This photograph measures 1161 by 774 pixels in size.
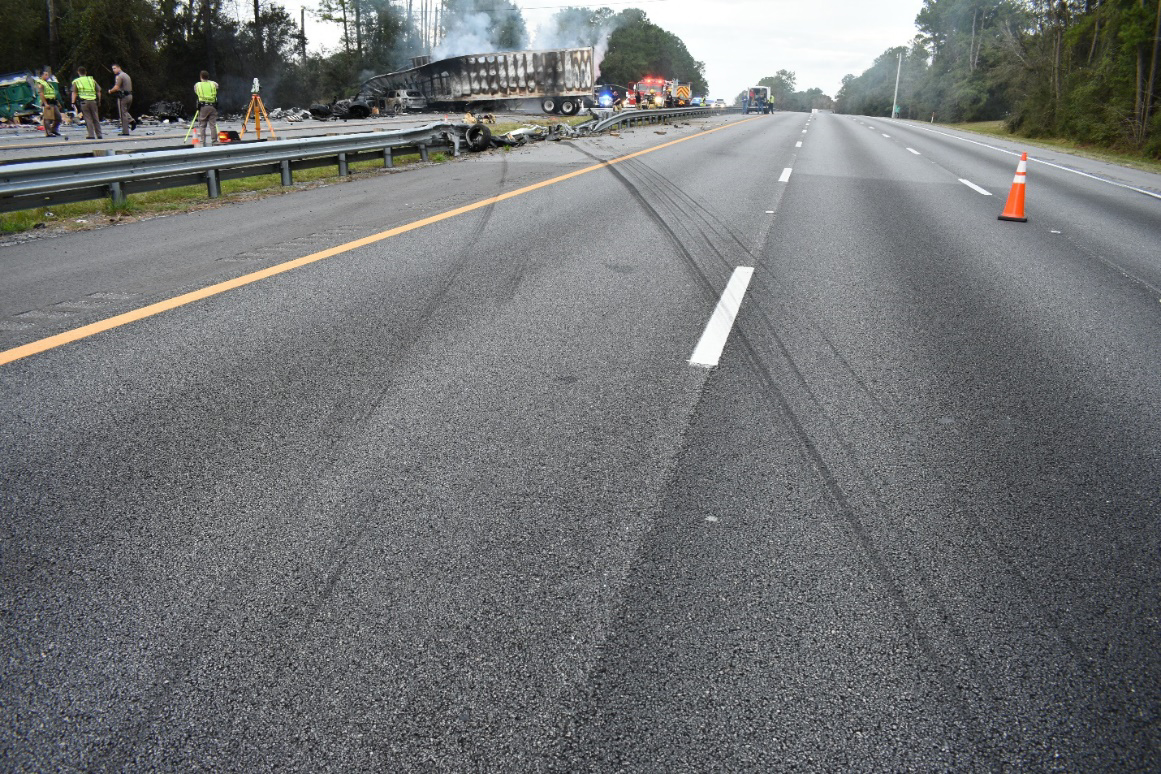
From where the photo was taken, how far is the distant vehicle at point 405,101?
141 feet

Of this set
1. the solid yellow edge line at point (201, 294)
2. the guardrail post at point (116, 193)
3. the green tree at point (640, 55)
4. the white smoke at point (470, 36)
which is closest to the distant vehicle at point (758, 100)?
the white smoke at point (470, 36)

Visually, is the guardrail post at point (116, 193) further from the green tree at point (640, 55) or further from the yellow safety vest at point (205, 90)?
the green tree at point (640, 55)

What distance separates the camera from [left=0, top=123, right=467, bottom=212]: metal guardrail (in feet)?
28.3

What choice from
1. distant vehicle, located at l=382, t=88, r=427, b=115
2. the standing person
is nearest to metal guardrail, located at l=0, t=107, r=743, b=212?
the standing person

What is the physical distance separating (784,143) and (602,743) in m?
24.5

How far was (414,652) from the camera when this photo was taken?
7.11ft

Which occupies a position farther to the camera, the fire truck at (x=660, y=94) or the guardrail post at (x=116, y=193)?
the fire truck at (x=660, y=94)

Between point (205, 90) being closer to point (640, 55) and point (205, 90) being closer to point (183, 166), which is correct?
point (183, 166)

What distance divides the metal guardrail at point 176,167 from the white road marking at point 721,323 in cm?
778

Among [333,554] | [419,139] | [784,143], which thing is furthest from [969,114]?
[333,554]

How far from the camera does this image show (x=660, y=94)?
59188 millimetres

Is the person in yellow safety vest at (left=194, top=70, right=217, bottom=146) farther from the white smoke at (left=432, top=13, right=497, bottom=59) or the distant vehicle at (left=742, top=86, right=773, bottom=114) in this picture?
the distant vehicle at (left=742, top=86, right=773, bottom=114)

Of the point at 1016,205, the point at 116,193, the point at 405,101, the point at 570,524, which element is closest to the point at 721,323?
the point at 570,524

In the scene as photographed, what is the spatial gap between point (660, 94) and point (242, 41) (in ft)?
98.5
